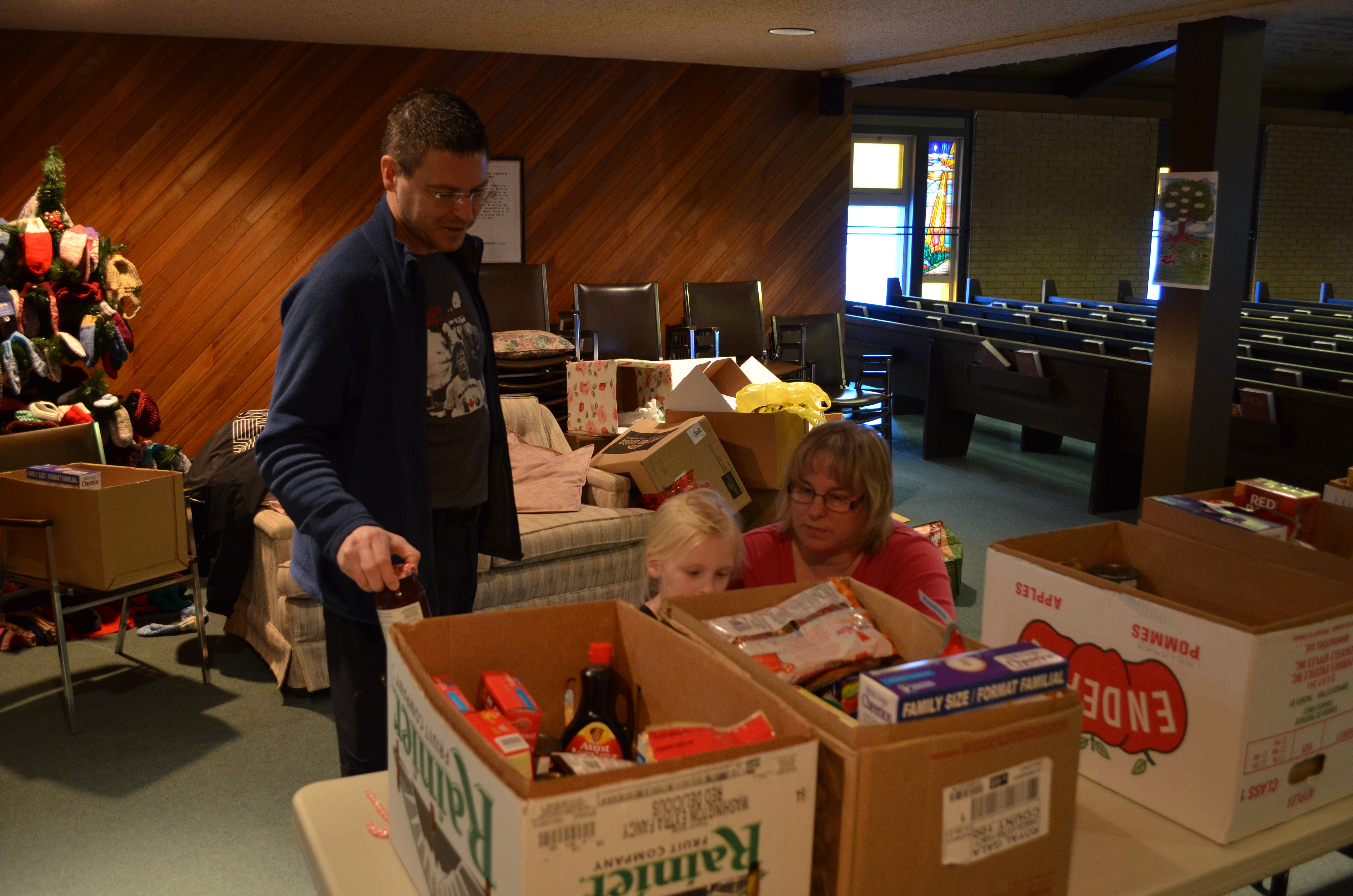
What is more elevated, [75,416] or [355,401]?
[355,401]

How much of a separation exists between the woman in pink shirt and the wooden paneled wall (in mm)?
4231

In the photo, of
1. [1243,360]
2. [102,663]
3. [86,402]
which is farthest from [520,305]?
[1243,360]

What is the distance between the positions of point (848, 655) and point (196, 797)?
232 centimetres

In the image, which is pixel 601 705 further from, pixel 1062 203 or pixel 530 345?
pixel 1062 203

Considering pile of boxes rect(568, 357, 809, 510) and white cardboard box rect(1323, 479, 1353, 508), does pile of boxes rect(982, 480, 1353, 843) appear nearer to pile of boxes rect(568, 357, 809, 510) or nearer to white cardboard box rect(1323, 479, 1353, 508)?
white cardboard box rect(1323, 479, 1353, 508)

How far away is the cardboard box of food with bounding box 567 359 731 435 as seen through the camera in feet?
14.3

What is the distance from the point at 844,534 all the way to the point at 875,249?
9278 millimetres

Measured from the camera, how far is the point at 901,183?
34.9 ft

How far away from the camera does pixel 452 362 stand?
5.54 ft

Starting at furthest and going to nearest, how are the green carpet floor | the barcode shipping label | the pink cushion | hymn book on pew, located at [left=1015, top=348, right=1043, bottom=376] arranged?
hymn book on pew, located at [left=1015, top=348, right=1043, bottom=376] → the pink cushion → the green carpet floor → the barcode shipping label

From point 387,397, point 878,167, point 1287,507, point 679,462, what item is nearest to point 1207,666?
point 1287,507

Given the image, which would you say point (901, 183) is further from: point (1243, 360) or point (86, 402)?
point (86, 402)

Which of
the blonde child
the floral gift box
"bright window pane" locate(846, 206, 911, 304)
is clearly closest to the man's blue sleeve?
the blonde child

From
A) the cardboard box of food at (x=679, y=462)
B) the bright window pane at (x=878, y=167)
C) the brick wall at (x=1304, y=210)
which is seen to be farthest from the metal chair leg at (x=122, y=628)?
the brick wall at (x=1304, y=210)
